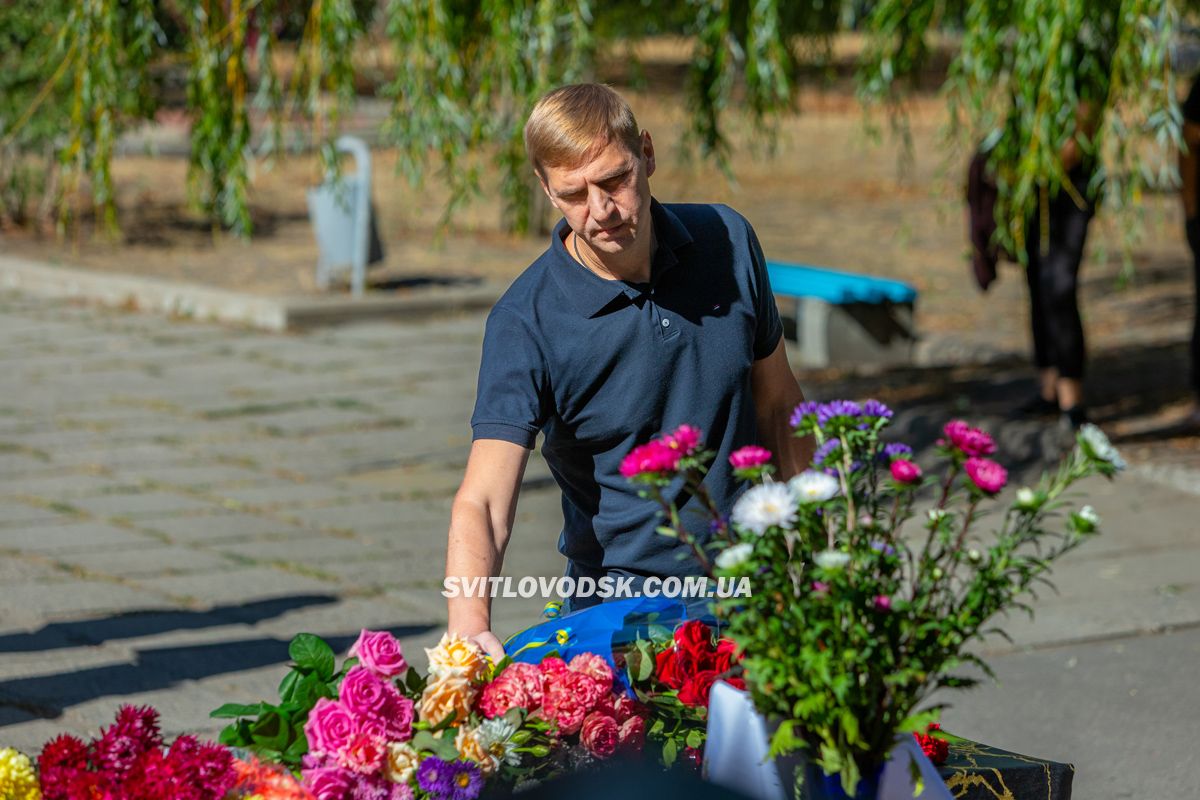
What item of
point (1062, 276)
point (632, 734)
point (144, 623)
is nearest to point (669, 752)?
point (632, 734)

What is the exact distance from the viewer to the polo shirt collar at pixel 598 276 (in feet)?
9.12

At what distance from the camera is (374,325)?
35.5 feet

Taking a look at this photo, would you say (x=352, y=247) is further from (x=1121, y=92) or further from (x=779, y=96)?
(x=1121, y=92)

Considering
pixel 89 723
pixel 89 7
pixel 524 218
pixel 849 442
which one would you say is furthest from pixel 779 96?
pixel 849 442

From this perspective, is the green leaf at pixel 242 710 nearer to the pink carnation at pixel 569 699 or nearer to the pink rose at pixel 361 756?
the pink rose at pixel 361 756

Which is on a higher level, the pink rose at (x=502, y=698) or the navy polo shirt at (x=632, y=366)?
the navy polo shirt at (x=632, y=366)

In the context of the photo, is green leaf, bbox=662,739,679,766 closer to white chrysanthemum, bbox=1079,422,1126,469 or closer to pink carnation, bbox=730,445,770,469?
pink carnation, bbox=730,445,770,469

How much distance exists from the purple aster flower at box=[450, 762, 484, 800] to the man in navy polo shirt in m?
0.43

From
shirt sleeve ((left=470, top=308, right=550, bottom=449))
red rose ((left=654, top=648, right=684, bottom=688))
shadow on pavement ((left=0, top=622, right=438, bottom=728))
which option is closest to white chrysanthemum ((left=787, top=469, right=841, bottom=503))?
red rose ((left=654, top=648, right=684, bottom=688))

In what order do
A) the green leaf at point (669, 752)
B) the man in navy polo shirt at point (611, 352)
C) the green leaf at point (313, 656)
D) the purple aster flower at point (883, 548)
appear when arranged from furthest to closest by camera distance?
the man in navy polo shirt at point (611, 352) → the green leaf at point (313, 656) → the green leaf at point (669, 752) → the purple aster flower at point (883, 548)

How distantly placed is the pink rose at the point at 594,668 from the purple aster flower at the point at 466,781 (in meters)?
0.24

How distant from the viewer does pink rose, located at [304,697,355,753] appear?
215 cm

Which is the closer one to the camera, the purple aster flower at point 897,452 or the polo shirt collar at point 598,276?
the purple aster flower at point 897,452

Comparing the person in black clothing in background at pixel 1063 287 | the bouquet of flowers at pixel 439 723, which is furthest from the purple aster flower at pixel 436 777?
the person in black clothing in background at pixel 1063 287
